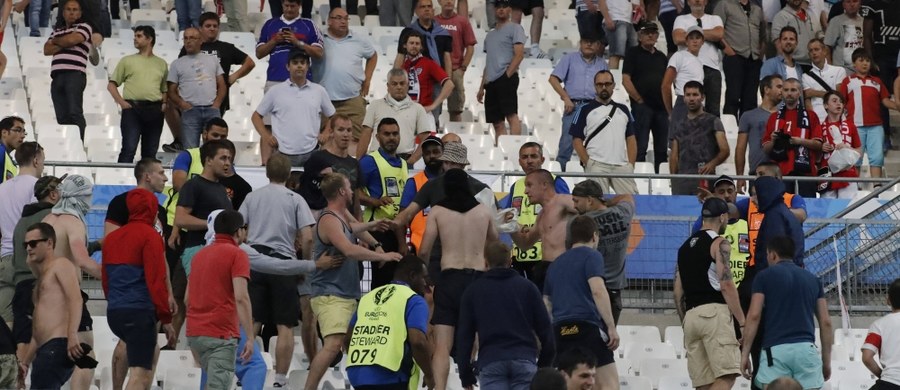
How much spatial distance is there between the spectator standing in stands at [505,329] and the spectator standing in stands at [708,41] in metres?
7.55

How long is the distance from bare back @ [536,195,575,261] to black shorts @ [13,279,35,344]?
353cm

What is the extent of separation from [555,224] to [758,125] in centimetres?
444

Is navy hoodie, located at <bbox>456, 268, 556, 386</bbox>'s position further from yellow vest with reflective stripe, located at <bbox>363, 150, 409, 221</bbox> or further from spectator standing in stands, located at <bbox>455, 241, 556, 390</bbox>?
yellow vest with reflective stripe, located at <bbox>363, 150, 409, 221</bbox>

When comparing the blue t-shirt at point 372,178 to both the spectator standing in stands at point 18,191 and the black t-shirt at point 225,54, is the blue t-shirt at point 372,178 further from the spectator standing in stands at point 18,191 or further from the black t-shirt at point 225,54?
the black t-shirt at point 225,54

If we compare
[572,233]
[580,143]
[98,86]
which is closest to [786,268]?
[572,233]

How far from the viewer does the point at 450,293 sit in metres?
12.8

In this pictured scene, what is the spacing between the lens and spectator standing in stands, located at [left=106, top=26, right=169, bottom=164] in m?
17.4

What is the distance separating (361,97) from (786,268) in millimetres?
5816

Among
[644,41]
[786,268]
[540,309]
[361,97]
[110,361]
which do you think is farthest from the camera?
[644,41]

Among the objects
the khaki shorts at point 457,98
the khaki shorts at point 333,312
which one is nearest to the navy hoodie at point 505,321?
the khaki shorts at point 333,312

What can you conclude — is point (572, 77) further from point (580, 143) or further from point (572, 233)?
point (572, 233)

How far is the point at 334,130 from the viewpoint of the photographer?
14469 mm

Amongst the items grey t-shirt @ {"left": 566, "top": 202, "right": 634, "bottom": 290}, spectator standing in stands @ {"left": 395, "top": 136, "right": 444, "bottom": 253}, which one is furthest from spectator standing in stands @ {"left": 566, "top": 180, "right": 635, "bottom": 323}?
spectator standing in stands @ {"left": 395, "top": 136, "right": 444, "bottom": 253}

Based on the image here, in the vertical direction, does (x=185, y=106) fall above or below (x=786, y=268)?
above
